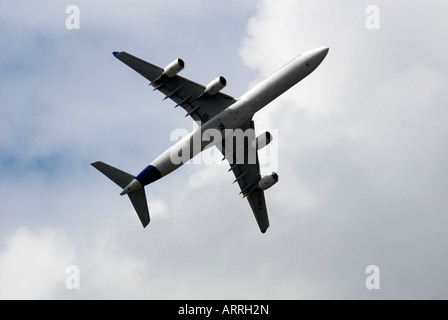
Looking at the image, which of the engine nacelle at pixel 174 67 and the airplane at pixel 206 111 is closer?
the airplane at pixel 206 111

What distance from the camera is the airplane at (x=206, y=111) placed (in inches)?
3054

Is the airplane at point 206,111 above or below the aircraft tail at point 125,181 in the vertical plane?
above

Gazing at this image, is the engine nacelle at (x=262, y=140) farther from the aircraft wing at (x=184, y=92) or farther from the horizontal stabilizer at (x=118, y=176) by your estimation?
the horizontal stabilizer at (x=118, y=176)

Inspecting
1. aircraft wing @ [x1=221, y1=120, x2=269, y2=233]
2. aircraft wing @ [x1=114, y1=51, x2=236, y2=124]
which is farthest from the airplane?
aircraft wing @ [x1=221, y1=120, x2=269, y2=233]

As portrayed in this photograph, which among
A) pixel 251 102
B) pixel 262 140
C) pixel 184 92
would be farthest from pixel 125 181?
pixel 251 102

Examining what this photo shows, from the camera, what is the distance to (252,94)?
7825 centimetres

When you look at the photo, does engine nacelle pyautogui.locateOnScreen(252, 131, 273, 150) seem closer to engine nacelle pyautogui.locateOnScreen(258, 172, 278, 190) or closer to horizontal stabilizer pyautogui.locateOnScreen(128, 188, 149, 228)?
engine nacelle pyautogui.locateOnScreen(258, 172, 278, 190)

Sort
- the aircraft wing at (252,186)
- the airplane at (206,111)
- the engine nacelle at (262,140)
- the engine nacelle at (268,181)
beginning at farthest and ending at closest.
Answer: the aircraft wing at (252,186)
the engine nacelle at (268,181)
the engine nacelle at (262,140)
the airplane at (206,111)

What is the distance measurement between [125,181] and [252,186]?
16910mm

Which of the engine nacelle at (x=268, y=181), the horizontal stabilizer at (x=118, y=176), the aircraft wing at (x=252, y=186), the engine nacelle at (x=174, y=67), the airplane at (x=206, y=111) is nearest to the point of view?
the airplane at (x=206, y=111)

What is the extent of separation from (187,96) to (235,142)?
27.7 ft

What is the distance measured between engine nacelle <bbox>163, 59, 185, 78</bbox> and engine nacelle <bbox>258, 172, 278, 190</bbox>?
17.8 m

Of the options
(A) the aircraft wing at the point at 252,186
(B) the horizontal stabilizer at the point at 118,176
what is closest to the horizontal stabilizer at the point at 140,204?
(B) the horizontal stabilizer at the point at 118,176

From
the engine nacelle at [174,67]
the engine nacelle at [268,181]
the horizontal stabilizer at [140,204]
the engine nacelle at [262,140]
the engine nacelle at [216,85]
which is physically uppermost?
the engine nacelle at [174,67]
